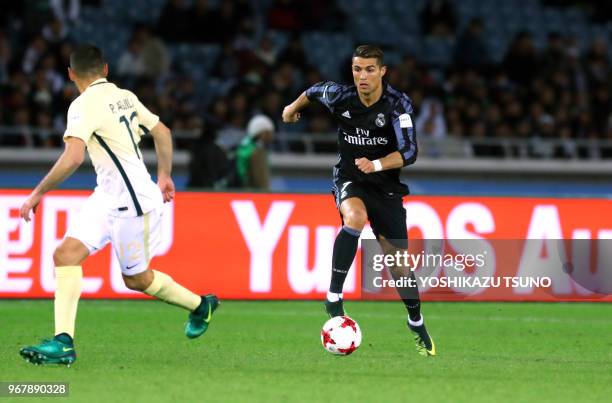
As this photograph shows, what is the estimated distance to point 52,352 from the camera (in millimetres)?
8336

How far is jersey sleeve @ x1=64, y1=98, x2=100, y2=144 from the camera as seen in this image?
8.46m

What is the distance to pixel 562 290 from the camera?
545 inches

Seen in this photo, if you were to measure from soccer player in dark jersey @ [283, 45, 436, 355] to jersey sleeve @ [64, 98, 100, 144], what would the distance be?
1.50 metres

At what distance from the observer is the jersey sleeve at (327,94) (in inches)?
369

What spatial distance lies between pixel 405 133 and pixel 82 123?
7.00ft

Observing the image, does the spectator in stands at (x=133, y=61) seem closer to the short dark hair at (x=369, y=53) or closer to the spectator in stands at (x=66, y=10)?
the spectator in stands at (x=66, y=10)

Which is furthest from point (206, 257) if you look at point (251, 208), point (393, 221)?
point (393, 221)

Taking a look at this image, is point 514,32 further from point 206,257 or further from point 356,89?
point 356,89

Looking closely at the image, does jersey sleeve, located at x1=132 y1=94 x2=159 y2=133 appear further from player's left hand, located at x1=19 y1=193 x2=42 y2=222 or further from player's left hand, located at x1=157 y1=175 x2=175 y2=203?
player's left hand, located at x1=19 y1=193 x2=42 y2=222

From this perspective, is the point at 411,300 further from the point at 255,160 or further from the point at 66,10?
the point at 66,10

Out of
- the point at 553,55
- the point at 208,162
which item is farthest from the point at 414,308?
the point at 553,55

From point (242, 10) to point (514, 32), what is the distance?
526cm

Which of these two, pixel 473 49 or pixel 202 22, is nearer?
pixel 202 22

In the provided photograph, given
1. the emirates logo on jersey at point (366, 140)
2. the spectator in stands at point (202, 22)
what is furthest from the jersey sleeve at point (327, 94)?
the spectator in stands at point (202, 22)
